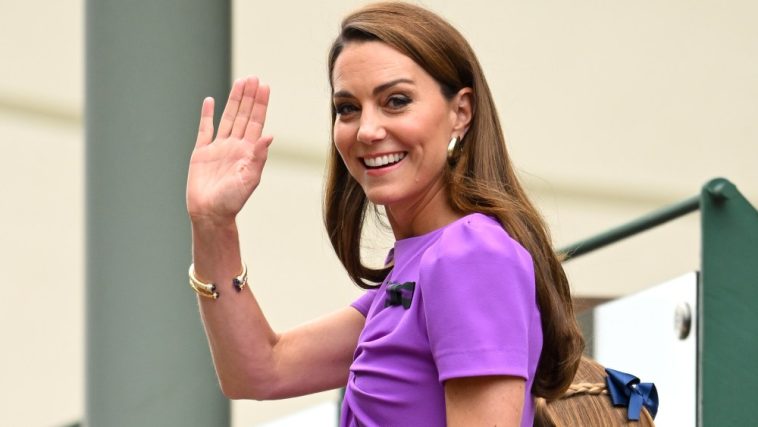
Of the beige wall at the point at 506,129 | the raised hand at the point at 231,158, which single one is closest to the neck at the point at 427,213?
the raised hand at the point at 231,158

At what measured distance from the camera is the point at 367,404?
5.94ft

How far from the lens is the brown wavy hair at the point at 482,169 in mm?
1824

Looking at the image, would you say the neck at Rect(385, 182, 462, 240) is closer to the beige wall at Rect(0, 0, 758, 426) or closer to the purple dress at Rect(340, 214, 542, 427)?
the purple dress at Rect(340, 214, 542, 427)

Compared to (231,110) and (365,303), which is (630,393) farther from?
(231,110)

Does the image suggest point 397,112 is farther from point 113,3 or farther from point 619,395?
point 113,3

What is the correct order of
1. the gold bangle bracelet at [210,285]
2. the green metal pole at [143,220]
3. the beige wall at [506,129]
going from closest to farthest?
the gold bangle bracelet at [210,285]
the green metal pole at [143,220]
the beige wall at [506,129]

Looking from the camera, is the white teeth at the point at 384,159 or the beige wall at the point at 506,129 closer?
the white teeth at the point at 384,159

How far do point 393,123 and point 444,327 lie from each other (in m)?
0.29

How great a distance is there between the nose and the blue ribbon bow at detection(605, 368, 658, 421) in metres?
0.48

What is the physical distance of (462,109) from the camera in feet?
6.33

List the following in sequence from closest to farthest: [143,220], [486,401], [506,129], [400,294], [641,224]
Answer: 1. [486,401]
2. [400,294]
3. [143,220]
4. [641,224]
5. [506,129]

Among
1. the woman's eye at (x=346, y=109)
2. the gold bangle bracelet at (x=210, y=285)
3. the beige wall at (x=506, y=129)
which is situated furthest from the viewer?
the beige wall at (x=506, y=129)

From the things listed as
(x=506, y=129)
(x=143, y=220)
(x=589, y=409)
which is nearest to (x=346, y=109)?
(x=589, y=409)

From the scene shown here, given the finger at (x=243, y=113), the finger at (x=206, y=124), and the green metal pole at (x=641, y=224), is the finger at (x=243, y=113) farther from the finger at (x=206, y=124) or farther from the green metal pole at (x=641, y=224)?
the green metal pole at (x=641, y=224)
